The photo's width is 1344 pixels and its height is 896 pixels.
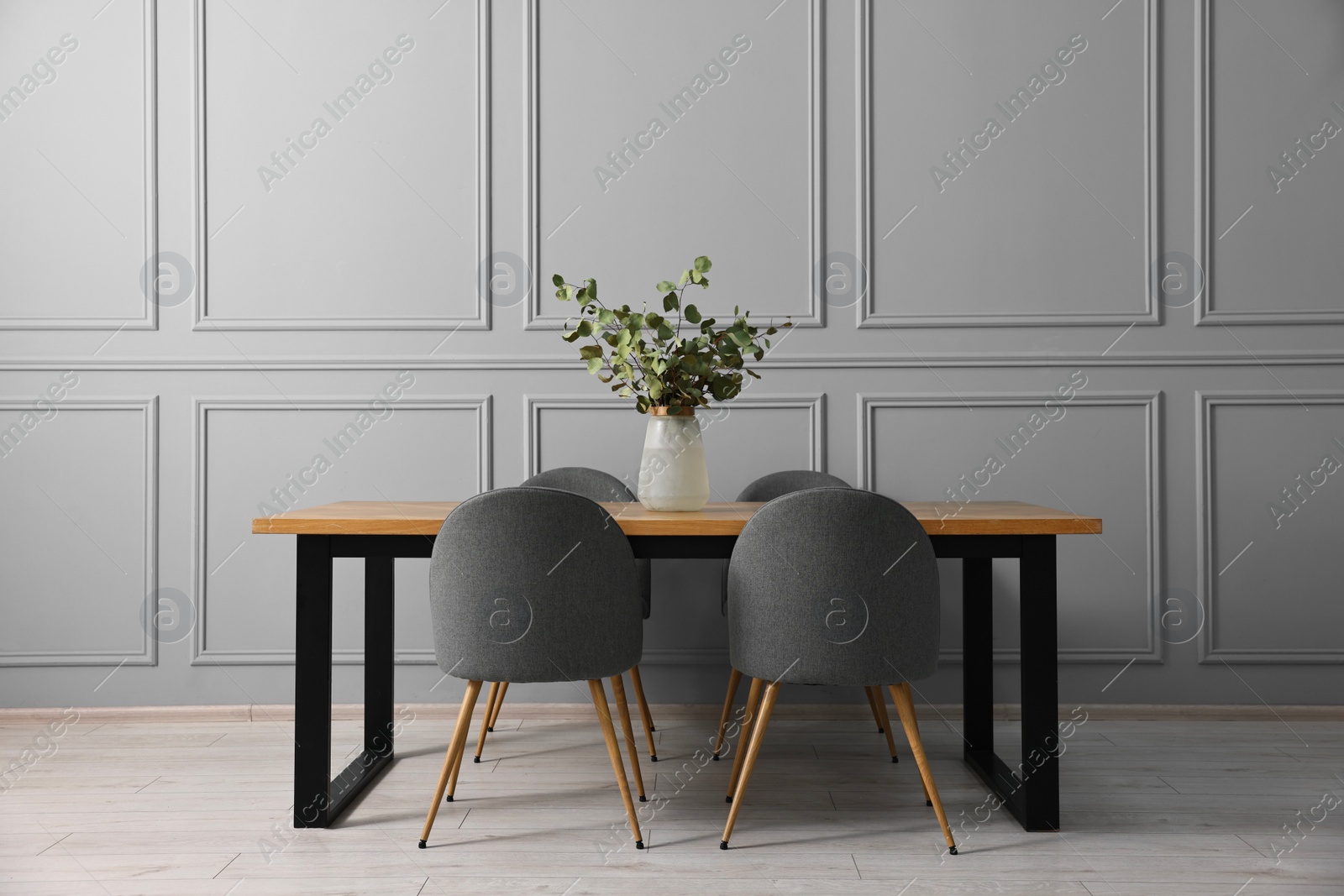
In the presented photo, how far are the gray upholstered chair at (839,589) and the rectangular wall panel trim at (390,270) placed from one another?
1.57m

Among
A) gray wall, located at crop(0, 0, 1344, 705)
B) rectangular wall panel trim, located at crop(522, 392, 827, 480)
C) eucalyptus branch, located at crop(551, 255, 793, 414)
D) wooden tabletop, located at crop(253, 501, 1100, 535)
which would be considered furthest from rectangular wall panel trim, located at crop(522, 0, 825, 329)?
wooden tabletop, located at crop(253, 501, 1100, 535)

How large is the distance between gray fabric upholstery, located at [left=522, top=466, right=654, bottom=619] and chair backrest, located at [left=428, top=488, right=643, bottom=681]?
30.3 inches

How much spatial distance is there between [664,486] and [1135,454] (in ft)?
5.77

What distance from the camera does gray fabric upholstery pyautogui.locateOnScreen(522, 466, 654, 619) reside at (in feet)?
8.64

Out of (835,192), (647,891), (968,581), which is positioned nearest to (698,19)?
(835,192)

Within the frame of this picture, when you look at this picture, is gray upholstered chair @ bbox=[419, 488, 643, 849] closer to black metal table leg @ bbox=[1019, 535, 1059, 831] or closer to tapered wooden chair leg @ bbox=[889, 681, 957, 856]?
tapered wooden chair leg @ bbox=[889, 681, 957, 856]

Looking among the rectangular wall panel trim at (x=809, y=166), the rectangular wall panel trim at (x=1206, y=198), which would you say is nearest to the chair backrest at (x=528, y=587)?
the rectangular wall panel trim at (x=809, y=166)

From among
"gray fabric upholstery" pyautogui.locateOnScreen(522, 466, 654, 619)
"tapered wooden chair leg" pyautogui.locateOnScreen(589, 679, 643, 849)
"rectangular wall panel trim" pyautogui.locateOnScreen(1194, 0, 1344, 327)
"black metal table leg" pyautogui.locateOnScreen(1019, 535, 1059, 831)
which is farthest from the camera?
"rectangular wall panel trim" pyautogui.locateOnScreen(1194, 0, 1344, 327)

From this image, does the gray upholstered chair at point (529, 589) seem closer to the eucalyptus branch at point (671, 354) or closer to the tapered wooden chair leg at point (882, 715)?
the eucalyptus branch at point (671, 354)

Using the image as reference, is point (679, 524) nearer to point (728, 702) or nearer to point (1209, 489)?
point (728, 702)

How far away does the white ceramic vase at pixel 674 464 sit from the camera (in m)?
2.16

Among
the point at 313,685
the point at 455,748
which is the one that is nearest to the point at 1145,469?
the point at 455,748

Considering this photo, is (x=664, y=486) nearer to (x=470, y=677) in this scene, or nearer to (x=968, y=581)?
(x=470, y=677)

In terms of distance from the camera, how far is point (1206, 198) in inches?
115
